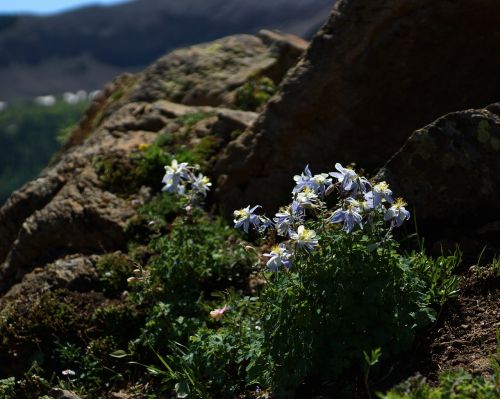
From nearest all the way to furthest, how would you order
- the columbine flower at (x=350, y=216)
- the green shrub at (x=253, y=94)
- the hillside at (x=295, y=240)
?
the columbine flower at (x=350, y=216) < the hillside at (x=295, y=240) < the green shrub at (x=253, y=94)

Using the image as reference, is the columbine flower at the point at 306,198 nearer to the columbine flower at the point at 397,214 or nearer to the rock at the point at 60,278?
the columbine flower at the point at 397,214

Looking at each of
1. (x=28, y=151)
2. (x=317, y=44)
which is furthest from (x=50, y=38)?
(x=317, y=44)

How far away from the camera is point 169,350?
212 inches

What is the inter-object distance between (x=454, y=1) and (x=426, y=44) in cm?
43

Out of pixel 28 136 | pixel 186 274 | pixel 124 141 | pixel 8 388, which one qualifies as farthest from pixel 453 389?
pixel 28 136

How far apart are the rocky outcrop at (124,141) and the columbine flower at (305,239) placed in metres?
3.19

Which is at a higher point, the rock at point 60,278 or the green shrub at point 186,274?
the green shrub at point 186,274

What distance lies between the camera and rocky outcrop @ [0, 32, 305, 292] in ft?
23.1

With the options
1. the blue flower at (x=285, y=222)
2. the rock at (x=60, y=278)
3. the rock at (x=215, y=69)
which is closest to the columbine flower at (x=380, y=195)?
the blue flower at (x=285, y=222)

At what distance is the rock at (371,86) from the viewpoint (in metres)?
6.48

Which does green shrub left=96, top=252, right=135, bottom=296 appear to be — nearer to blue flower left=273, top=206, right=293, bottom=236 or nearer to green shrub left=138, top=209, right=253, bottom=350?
green shrub left=138, top=209, right=253, bottom=350

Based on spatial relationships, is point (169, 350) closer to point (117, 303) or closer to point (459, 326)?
point (117, 303)

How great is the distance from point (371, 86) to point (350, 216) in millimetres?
3030

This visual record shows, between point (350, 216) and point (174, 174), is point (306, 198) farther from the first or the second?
point (174, 174)
